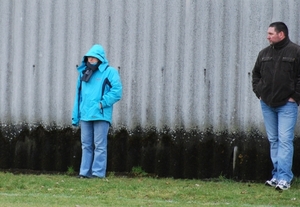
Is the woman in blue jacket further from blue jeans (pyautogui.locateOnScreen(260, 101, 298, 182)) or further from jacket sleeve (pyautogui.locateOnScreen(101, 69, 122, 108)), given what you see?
blue jeans (pyautogui.locateOnScreen(260, 101, 298, 182))

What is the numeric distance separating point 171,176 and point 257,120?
1378mm

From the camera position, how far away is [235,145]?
11.5 m

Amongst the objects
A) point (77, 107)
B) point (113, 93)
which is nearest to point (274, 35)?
point (113, 93)

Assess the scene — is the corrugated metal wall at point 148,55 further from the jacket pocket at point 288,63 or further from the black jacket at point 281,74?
the jacket pocket at point 288,63

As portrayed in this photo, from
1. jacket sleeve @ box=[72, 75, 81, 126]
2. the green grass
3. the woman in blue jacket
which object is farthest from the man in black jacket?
jacket sleeve @ box=[72, 75, 81, 126]

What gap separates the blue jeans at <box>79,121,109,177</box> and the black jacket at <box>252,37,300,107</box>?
84.2 inches

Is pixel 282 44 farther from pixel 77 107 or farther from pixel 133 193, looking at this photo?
pixel 77 107

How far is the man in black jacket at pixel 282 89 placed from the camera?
10.4 m

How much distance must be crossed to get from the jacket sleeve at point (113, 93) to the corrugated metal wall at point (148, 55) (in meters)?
0.55

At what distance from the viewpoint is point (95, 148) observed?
37.4ft

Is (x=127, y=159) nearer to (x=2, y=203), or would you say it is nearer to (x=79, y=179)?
(x=79, y=179)

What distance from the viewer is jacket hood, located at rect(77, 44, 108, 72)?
1112 centimetres

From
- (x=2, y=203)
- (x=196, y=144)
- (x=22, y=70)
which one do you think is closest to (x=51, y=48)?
(x=22, y=70)

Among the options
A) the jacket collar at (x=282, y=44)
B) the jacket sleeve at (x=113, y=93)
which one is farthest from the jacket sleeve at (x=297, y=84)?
the jacket sleeve at (x=113, y=93)
